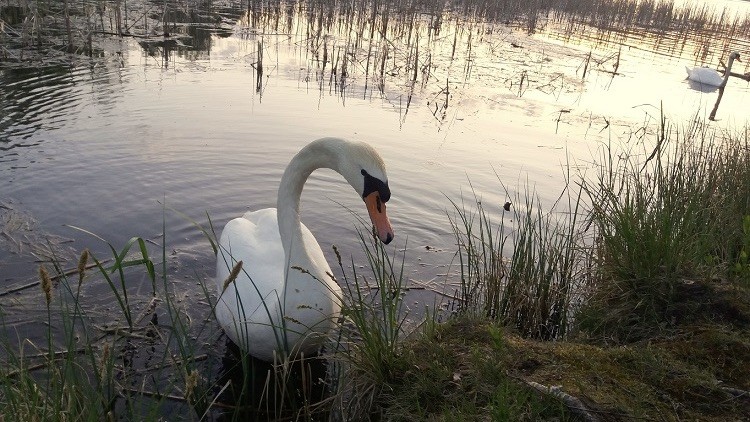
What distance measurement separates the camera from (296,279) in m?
3.88

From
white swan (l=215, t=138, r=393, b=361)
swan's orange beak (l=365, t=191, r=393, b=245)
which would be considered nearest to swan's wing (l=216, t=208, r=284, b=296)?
white swan (l=215, t=138, r=393, b=361)

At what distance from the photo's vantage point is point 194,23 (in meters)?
16.5

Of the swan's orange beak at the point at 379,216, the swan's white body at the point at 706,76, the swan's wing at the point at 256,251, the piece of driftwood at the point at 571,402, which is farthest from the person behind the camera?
the swan's white body at the point at 706,76

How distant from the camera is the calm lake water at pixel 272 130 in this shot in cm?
608

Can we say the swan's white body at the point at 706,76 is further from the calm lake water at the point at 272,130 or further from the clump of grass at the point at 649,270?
the clump of grass at the point at 649,270

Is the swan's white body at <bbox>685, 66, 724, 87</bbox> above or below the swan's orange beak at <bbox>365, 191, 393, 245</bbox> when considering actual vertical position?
above

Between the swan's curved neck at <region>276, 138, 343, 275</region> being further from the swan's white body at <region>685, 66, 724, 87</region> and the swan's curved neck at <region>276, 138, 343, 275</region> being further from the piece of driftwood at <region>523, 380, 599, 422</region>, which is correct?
the swan's white body at <region>685, 66, 724, 87</region>

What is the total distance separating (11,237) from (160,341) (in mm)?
2168

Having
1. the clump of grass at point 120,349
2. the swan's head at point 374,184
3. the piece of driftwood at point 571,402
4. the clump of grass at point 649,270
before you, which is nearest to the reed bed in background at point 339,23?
the clump of grass at point 120,349

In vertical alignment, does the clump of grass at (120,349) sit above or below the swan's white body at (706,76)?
below

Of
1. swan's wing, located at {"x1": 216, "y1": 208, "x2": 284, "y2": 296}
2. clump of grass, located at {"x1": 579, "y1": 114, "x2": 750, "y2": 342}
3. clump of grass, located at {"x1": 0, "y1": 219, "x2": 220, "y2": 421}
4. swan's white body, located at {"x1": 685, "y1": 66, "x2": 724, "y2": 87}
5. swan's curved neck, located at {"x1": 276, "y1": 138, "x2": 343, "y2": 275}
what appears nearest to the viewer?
clump of grass, located at {"x1": 0, "y1": 219, "x2": 220, "y2": 421}

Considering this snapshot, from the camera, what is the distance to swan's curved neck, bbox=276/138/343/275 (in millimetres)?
3916

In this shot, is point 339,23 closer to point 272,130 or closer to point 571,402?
point 272,130

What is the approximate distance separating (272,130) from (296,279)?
546cm
